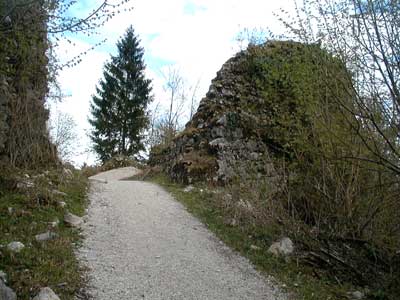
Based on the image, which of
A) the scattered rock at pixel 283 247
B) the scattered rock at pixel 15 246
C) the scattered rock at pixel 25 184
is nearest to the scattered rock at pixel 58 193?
the scattered rock at pixel 25 184

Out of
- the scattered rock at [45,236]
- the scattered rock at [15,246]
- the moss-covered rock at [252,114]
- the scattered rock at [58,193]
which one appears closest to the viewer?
the scattered rock at [15,246]

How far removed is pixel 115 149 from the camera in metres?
26.4

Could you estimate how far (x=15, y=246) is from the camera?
4910mm

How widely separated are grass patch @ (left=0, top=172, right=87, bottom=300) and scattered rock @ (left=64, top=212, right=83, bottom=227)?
0.09 meters

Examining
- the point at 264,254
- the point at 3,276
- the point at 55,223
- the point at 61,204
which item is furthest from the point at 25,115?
the point at 264,254

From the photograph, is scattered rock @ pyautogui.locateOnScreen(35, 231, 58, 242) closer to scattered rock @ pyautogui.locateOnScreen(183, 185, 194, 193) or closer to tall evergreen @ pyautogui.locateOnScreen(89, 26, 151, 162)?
scattered rock @ pyautogui.locateOnScreen(183, 185, 194, 193)

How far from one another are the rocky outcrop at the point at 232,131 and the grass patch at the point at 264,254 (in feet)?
3.63

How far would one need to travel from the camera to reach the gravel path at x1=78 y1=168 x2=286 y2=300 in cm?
482

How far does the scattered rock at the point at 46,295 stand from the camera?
12.7ft

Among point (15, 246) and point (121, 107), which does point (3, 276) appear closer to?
point (15, 246)

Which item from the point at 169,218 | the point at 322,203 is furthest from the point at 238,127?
the point at 322,203

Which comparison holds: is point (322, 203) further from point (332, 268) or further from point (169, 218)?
point (169, 218)

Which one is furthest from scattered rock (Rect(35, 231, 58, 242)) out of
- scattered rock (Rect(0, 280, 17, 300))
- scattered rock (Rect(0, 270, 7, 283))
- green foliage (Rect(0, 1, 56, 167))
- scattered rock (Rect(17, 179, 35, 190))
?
green foliage (Rect(0, 1, 56, 167))

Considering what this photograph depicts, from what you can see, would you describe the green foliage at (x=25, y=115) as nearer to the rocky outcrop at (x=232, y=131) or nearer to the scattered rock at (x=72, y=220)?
the scattered rock at (x=72, y=220)
